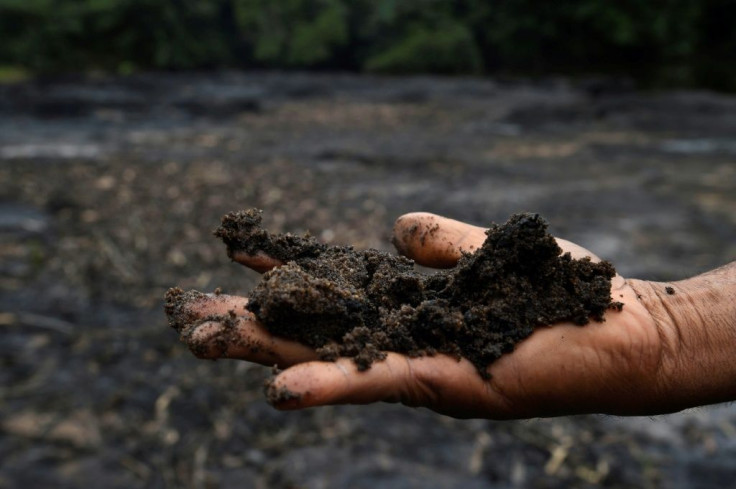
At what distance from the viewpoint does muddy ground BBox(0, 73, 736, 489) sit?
3.67 metres

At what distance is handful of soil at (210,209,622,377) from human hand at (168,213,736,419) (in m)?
0.04

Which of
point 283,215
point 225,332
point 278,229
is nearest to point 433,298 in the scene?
point 225,332

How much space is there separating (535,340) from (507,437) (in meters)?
2.05

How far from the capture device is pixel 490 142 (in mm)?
12203

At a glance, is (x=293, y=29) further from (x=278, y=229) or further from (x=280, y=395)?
(x=280, y=395)

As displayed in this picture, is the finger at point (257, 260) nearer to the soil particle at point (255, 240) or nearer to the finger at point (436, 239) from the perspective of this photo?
the soil particle at point (255, 240)

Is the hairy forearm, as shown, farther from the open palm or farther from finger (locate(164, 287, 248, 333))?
finger (locate(164, 287, 248, 333))

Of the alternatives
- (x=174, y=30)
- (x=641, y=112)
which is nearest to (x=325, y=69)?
(x=174, y=30)

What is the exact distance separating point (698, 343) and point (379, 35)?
86.7 feet

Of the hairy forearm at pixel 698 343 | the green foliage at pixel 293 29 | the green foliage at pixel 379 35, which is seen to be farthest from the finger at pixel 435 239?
the green foliage at pixel 293 29

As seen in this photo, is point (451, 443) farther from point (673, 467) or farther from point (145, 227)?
point (145, 227)

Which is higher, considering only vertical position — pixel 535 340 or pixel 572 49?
pixel 572 49

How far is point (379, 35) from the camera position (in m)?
26.9

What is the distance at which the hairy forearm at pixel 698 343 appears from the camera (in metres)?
2.12
